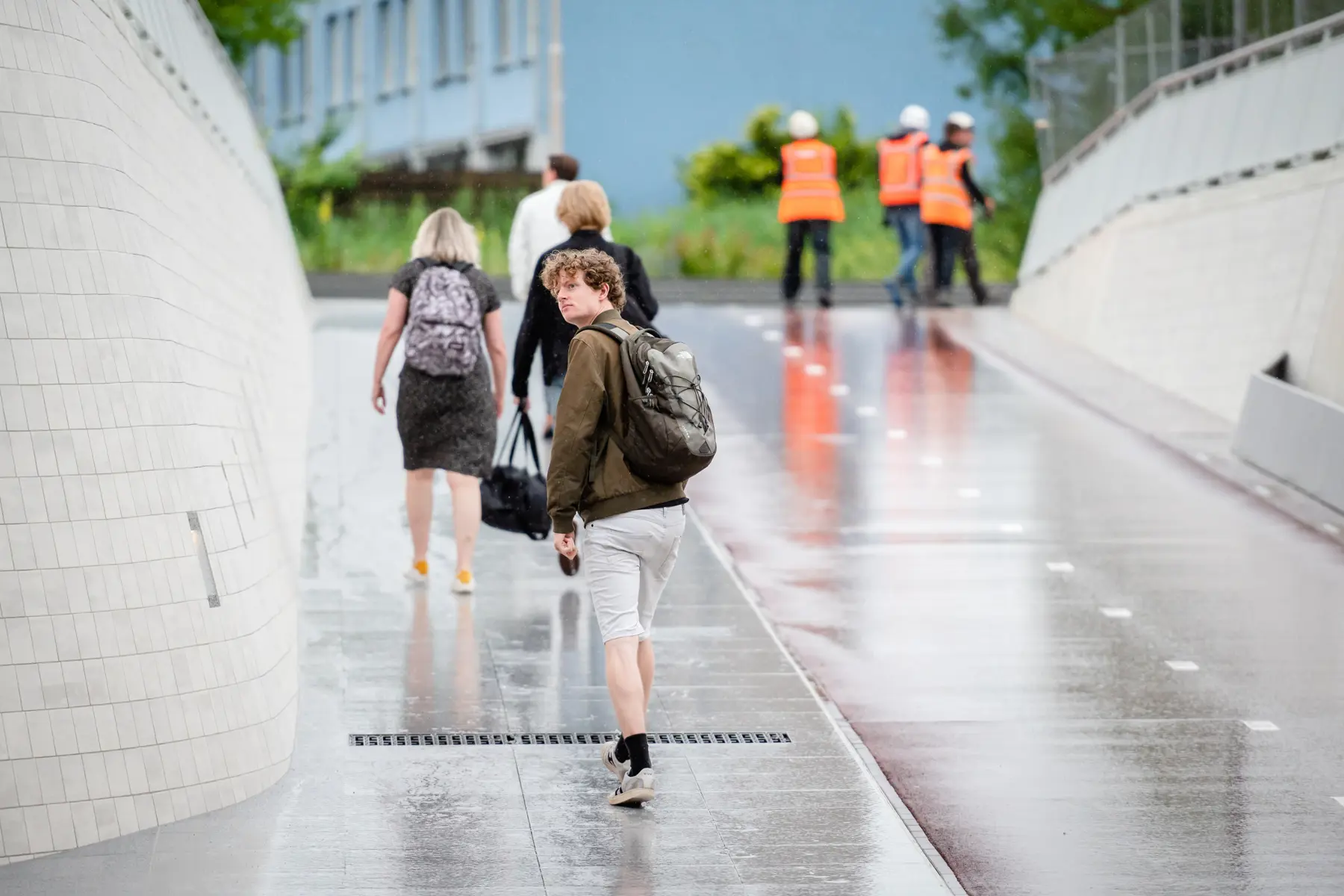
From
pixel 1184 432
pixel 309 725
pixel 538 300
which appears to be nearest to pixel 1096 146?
pixel 1184 432

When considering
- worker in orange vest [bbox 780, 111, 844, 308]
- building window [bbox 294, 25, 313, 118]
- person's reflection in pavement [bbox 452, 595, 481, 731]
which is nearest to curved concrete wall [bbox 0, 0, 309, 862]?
person's reflection in pavement [bbox 452, 595, 481, 731]

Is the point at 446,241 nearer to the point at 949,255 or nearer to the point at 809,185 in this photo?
the point at 809,185

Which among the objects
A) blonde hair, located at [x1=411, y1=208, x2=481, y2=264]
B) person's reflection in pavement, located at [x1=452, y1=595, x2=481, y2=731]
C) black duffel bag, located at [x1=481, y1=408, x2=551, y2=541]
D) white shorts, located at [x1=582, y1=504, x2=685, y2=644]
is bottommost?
person's reflection in pavement, located at [x1=452, y1=595, x2=481, y2=731]

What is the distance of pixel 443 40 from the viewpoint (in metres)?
43.7

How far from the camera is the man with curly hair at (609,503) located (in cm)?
654

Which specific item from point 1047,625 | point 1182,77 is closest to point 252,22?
point 1182,77

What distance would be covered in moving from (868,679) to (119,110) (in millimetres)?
3657

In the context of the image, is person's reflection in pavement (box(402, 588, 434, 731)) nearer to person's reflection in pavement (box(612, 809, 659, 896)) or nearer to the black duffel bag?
the black duffel bag

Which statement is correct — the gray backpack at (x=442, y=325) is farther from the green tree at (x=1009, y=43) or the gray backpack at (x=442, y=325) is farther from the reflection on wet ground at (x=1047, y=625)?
the green tree at (x=1009, y=43)

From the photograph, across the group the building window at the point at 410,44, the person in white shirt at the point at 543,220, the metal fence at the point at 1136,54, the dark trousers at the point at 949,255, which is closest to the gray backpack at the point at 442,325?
the person in white shirt at the point at 543,220

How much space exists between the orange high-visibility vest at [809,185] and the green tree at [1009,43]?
17.8 metres

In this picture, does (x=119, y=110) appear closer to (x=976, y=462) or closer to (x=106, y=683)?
(x=106, y=683)

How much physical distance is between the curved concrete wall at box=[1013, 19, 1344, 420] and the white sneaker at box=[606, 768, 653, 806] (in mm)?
7435

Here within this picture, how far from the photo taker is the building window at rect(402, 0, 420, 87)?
144ft
